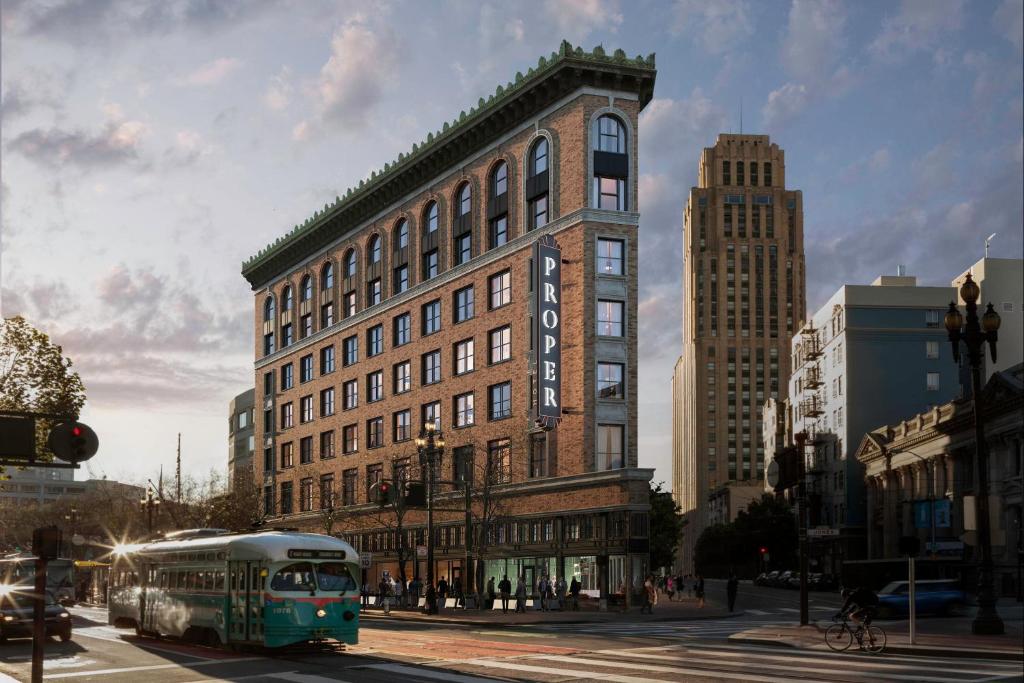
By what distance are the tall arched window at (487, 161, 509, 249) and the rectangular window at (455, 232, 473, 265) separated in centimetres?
243

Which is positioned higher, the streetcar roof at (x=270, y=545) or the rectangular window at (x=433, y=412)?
the rectangular window at (x=433, y=412)

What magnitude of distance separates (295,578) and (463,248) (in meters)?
46.5

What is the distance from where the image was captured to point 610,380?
60.1m

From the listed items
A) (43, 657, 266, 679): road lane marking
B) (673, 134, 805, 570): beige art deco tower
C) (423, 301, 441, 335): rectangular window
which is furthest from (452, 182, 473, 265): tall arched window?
(673, 134, 805, 570): beige art deco tower

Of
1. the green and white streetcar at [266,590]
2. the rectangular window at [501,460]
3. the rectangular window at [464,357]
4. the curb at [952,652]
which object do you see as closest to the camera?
the curb at [952,652]

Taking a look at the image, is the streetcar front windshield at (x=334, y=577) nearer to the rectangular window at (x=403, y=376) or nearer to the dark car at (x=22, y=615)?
the dark car at (x=22, y=615)

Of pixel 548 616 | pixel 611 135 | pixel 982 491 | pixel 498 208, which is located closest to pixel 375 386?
pixel 498 208

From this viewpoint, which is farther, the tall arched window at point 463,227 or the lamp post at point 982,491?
the tall arched window at point 463,227

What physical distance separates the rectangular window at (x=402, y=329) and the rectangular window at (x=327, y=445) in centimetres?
1220

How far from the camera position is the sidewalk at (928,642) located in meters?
24.2

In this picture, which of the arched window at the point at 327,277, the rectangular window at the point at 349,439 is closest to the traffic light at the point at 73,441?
the rectangular window at the point at 349,439

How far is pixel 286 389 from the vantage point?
312ft

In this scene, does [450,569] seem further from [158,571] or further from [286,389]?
[158,571]

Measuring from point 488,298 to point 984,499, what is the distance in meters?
40.8
